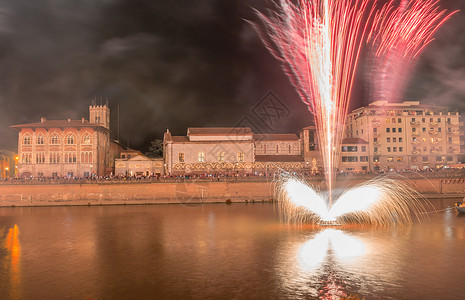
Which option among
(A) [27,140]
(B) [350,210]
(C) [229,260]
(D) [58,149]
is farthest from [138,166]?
(C) [229,260]

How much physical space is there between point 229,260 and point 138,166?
151 feet

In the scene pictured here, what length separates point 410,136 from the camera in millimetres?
65125

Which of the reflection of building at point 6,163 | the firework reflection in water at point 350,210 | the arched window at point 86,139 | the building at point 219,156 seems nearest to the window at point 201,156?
the building at point 219,156

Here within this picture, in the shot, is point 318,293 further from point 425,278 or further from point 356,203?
point 356,203

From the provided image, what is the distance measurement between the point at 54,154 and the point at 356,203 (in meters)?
48.8

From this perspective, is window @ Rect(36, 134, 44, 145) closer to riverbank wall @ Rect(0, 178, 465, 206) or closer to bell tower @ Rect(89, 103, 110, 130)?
riverbank wall @ Rect(0, 178, 465, 206)

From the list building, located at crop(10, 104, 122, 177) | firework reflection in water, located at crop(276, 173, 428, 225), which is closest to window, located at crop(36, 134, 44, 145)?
building, located at crop(10, 104, 122, 177)

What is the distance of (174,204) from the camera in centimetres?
4831

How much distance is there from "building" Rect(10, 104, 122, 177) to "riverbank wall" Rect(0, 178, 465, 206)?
10159 millimetres

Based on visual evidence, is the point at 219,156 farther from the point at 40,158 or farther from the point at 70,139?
the point at 40,158

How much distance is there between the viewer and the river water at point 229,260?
47.7 feet

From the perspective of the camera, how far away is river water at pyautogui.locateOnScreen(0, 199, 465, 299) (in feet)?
47.7

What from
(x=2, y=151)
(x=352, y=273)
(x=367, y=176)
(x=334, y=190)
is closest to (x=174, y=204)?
(x=334, y=190)

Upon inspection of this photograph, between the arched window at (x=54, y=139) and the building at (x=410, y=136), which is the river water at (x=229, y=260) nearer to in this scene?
the arched window at (x=54, y=139)
